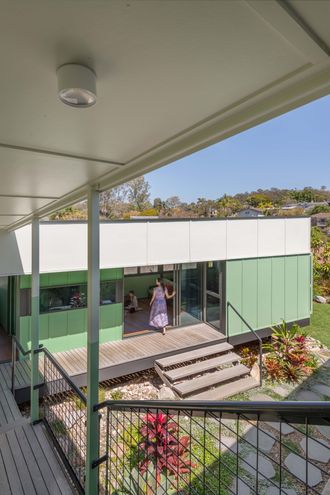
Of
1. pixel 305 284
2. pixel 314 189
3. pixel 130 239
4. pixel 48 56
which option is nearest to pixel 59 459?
pixel 48 56

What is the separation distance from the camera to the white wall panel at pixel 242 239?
300 inches

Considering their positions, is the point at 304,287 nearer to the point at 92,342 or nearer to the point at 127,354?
the point at 127,354

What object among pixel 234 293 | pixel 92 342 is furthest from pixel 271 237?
pixel 92 342

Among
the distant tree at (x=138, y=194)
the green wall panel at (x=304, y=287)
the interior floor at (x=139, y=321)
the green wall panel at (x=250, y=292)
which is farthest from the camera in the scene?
the distant tree at (x=138, y=194)

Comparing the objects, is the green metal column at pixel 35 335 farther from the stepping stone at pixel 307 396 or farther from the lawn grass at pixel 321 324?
the lawn grass at pixel 321 324

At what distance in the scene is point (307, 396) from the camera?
5.84 metres

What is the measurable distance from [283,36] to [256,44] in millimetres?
58

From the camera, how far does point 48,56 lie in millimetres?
659

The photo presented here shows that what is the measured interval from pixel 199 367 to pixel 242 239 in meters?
3.37

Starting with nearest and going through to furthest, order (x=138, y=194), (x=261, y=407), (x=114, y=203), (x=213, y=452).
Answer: (x=261, y=407) → (x=213, y=452) → (x=114, y=203) → (x=138, y=194)

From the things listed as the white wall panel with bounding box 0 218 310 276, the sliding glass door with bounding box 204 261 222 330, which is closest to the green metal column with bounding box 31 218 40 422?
the white wall panel with bounding box 0 218 310 276

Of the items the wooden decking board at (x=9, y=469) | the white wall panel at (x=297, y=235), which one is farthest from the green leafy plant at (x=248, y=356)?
the wooden decking board at (x=9, y=469)

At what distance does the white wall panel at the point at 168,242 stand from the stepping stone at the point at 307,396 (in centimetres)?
361

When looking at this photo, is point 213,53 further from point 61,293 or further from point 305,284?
point 305,284
